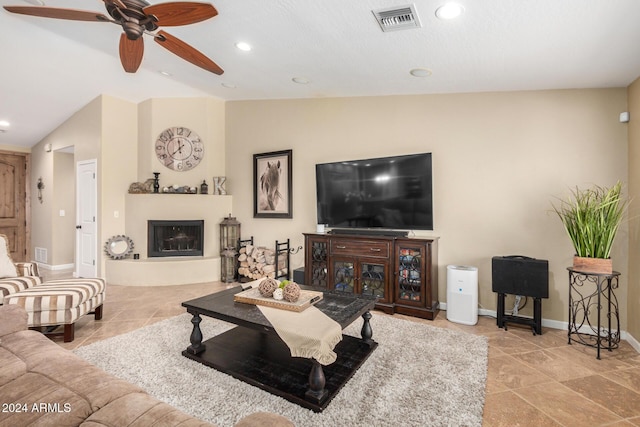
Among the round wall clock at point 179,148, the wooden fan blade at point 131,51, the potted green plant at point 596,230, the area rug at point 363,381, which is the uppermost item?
the wooden fan blade at point 131,51

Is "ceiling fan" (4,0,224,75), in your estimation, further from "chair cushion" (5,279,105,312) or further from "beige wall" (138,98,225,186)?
"beige wall" (138,98,225,186)

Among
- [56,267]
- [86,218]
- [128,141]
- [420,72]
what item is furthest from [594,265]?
[56,267]

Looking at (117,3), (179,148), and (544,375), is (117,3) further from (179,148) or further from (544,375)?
(544,375)

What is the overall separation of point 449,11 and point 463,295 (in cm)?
264

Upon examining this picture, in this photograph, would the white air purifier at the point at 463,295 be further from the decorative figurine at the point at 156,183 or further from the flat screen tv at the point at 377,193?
the decorative figurine at the point at 156,183

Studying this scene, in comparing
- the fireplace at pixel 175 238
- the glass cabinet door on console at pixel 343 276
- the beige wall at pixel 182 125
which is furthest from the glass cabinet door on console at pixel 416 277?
the beige wall at pixel 182 125

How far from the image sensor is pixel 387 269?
369 cm

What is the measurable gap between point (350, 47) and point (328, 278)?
2.63 meters

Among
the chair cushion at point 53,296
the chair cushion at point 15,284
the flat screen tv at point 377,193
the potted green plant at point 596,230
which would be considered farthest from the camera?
the flat screen tv at point 377,193

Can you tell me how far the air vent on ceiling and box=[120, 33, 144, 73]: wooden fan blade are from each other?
5.95 feet

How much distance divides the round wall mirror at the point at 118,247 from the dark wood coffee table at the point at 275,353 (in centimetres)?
340

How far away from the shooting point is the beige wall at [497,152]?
3096 millimetres

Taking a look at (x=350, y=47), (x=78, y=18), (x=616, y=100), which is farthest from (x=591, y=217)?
(x=78, y=18)

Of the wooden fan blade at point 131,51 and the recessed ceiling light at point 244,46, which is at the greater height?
the recessed ceiling light at point 244,46
